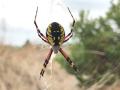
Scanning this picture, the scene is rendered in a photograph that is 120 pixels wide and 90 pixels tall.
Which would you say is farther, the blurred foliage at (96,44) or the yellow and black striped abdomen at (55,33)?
the blurred foliage at (96,44)

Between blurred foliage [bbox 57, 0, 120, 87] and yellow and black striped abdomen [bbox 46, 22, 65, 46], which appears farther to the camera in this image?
blurred foliage [bbox 57, 0, 120, 87]

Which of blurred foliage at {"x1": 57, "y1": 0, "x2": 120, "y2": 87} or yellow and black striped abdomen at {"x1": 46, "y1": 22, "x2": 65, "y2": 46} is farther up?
blurred foliage at {"x1": 57, "y1": 0, "x2": 120, "y2": 87}

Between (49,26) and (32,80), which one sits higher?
(32,80)

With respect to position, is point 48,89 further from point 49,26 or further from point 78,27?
point 78,27

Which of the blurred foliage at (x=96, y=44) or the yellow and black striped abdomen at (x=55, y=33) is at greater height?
the blurred foliage at (x=96, y=44)

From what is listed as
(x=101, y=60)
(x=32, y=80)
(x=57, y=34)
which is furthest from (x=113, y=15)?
(x=57, y=34)
